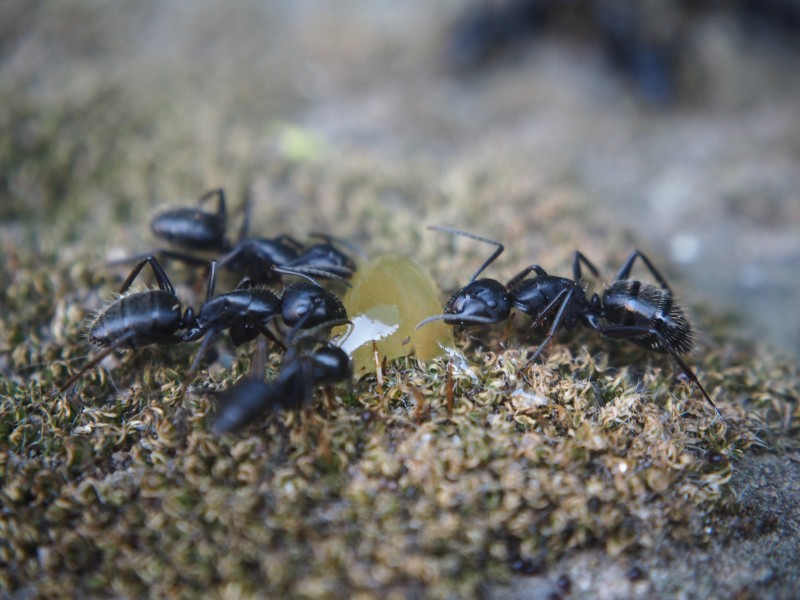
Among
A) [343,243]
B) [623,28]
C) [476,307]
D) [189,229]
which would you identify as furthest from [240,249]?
[623,28]

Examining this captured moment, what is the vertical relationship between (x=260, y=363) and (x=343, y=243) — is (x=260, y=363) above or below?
below

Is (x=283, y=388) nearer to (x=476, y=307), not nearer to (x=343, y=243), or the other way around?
(x=476, y=307)

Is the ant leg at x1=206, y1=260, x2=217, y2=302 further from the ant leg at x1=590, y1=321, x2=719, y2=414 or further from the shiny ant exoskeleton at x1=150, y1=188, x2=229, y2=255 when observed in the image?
the ant leg at x1=590, y1=321, x2=719, y2=414

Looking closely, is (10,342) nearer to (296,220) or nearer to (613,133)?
(296,220)

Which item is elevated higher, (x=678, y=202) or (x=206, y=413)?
(x=678, y=202)

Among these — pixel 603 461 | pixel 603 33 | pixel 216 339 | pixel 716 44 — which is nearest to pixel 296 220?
pixel 216 339

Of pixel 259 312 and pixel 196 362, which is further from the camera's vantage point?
pixel 259 312
